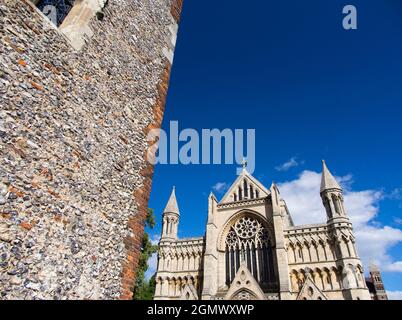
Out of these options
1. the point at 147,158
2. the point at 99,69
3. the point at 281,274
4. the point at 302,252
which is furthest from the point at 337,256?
the point at 99,69

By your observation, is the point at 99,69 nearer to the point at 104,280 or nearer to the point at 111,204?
the point at 111,204

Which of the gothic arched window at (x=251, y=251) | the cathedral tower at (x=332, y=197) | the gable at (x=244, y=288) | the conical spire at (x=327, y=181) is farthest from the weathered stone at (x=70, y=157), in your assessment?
the conical spire at (x=327, y=181)

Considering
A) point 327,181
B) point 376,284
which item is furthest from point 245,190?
point 376,284

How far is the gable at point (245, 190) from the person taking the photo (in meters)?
27.5

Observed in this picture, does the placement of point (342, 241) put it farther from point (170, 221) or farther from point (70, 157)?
point (70, 157)

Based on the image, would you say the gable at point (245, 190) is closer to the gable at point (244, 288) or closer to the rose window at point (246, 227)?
the rose window at point (246, 227)

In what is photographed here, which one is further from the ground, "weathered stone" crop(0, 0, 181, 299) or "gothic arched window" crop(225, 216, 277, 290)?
"gothic arched window" crop(225, 216, 277, 290)

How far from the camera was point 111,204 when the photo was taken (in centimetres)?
411

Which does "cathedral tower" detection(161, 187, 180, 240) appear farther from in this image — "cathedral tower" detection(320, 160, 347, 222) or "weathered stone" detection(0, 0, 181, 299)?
"weathered stone" detection(0, 0, 181, 299)

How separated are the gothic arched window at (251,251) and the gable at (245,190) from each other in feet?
8.52

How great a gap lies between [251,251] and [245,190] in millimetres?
6620

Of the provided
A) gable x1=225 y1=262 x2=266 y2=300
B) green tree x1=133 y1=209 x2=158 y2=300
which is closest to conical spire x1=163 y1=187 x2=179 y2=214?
green tree x1=133 y1=209 x2=158 y2=300

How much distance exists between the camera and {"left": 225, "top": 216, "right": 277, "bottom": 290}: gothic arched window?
23.1 metres
